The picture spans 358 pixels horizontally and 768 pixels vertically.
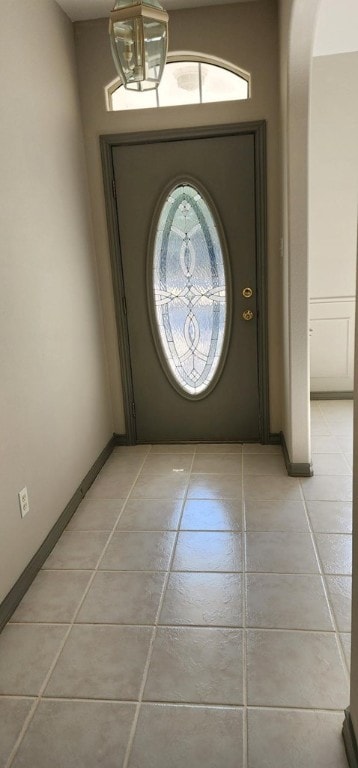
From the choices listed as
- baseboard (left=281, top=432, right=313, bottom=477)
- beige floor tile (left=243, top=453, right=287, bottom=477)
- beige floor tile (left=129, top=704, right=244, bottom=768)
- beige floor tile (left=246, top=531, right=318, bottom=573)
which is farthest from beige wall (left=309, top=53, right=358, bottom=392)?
beige floor tile (left=129, top=704, right=244, bottom=768)

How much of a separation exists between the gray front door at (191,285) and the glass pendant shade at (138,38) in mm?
1526

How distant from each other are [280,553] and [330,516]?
43cm

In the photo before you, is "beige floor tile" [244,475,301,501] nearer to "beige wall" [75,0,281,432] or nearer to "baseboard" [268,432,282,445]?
"baseboard" [268,432,282,445]

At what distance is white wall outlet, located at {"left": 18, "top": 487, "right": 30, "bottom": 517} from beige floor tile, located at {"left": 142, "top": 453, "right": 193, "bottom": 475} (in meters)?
1.13

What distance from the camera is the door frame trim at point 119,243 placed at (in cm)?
320

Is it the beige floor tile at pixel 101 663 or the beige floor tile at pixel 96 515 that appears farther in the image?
the beige floor tile at pixel 96 515

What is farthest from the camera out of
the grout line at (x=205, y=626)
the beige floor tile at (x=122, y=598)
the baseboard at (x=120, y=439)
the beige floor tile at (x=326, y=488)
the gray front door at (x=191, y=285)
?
the baseboard at (x=120, y=439)

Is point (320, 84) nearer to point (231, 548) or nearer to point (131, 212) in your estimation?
point (131, 212)

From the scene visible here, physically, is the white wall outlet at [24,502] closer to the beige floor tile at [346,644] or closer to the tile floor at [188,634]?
the tile floor at [188,634]

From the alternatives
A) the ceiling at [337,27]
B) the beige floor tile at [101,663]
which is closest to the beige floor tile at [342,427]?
the beige floor tile at [101,663]

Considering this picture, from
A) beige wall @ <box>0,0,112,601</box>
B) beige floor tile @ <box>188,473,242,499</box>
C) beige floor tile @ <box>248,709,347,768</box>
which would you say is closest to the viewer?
beige floor tile @ <box>248,709,347,768</box>

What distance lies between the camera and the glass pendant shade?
1.63 metres

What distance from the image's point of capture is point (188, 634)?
193 centimetres

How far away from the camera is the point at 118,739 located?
154 cm
